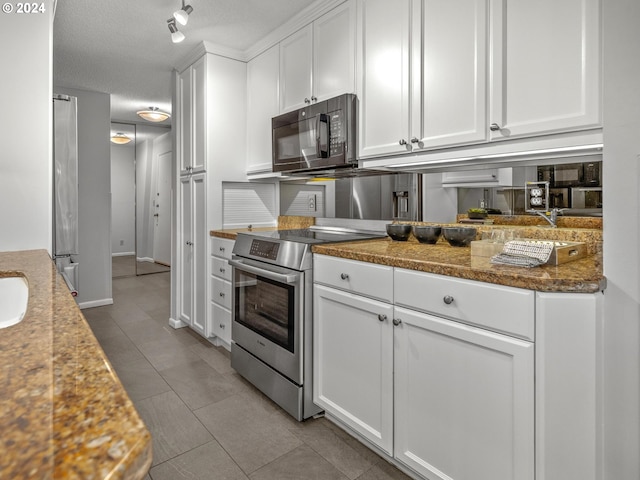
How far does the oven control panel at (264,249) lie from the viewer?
7.23 feet

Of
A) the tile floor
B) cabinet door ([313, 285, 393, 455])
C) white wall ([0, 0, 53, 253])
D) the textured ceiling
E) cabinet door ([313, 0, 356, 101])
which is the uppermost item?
the textured ceiling

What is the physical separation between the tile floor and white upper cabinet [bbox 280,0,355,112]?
1898 millimetres

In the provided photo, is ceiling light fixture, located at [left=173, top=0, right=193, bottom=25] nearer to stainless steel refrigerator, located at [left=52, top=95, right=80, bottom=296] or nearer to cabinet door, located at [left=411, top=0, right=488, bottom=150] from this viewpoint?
stainless steel refrigerator, located at [left=52, top=95, right=80, bottom=296]

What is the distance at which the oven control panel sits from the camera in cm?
220

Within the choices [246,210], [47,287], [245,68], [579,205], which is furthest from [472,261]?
[245,68]

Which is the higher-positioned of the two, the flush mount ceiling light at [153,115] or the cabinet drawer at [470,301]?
the flush mount ceiling light at [153,115]

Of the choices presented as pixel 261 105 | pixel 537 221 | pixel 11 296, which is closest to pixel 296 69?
pixel 261 105

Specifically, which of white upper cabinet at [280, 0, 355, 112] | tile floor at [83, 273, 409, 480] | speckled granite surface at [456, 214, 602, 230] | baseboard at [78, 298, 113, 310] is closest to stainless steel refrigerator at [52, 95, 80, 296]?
tile floor at [83, 273, 409, 480]

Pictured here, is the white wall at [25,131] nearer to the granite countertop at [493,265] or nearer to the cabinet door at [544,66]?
the granite countertop at [493,265]

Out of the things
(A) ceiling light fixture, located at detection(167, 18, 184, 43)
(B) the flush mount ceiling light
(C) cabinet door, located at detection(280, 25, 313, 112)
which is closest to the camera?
(A) ceiling light fixture, located at detection(167, 18, 184, 43)

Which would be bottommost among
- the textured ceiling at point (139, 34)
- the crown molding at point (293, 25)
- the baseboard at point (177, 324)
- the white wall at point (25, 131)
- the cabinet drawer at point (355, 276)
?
the baseboard at point (177, 324)

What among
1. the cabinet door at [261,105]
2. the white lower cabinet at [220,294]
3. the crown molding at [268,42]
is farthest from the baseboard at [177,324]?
the crown molding at [268,42]

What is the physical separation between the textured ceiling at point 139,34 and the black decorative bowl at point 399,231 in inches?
60.6

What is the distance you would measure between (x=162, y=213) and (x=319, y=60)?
17.8 ft
